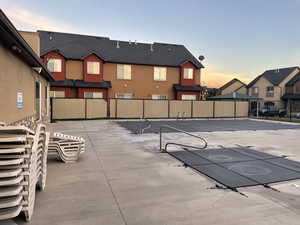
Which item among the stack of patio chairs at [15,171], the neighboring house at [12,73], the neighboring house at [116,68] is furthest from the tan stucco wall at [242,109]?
the stack of patio chairs at [15,171]

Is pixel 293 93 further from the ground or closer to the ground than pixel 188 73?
closer to the ground

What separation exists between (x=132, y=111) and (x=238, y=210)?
60.1 feet

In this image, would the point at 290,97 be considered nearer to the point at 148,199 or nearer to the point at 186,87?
the point at 186,87

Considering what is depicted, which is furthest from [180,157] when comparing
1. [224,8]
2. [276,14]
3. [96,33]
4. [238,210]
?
[96,33]

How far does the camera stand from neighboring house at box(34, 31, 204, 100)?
22.9 m

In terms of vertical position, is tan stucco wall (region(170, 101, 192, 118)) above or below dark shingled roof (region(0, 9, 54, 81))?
below

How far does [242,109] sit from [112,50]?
1596cm

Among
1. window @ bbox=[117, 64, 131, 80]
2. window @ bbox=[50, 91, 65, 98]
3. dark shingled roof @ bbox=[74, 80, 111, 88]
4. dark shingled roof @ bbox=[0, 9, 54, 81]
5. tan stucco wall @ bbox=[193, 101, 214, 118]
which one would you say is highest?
window @ bbox=[117, 64, 131, 80]

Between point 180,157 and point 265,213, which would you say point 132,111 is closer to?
point 180,157

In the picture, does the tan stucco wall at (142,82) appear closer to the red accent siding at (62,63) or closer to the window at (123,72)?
the window at (123,72)

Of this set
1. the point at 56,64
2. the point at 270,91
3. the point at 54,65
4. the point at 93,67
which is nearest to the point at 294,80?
the point at 270,91

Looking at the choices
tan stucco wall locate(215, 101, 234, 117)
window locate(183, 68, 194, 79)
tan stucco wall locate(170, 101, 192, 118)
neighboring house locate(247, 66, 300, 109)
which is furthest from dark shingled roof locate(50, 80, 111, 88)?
neighboring house locate(247, 66, 300, 109)

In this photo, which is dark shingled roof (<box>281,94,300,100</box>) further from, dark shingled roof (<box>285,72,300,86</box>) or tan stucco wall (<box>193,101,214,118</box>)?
tan stucco wall (<box>193,101,214,118</box>)

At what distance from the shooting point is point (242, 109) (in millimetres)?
25219
